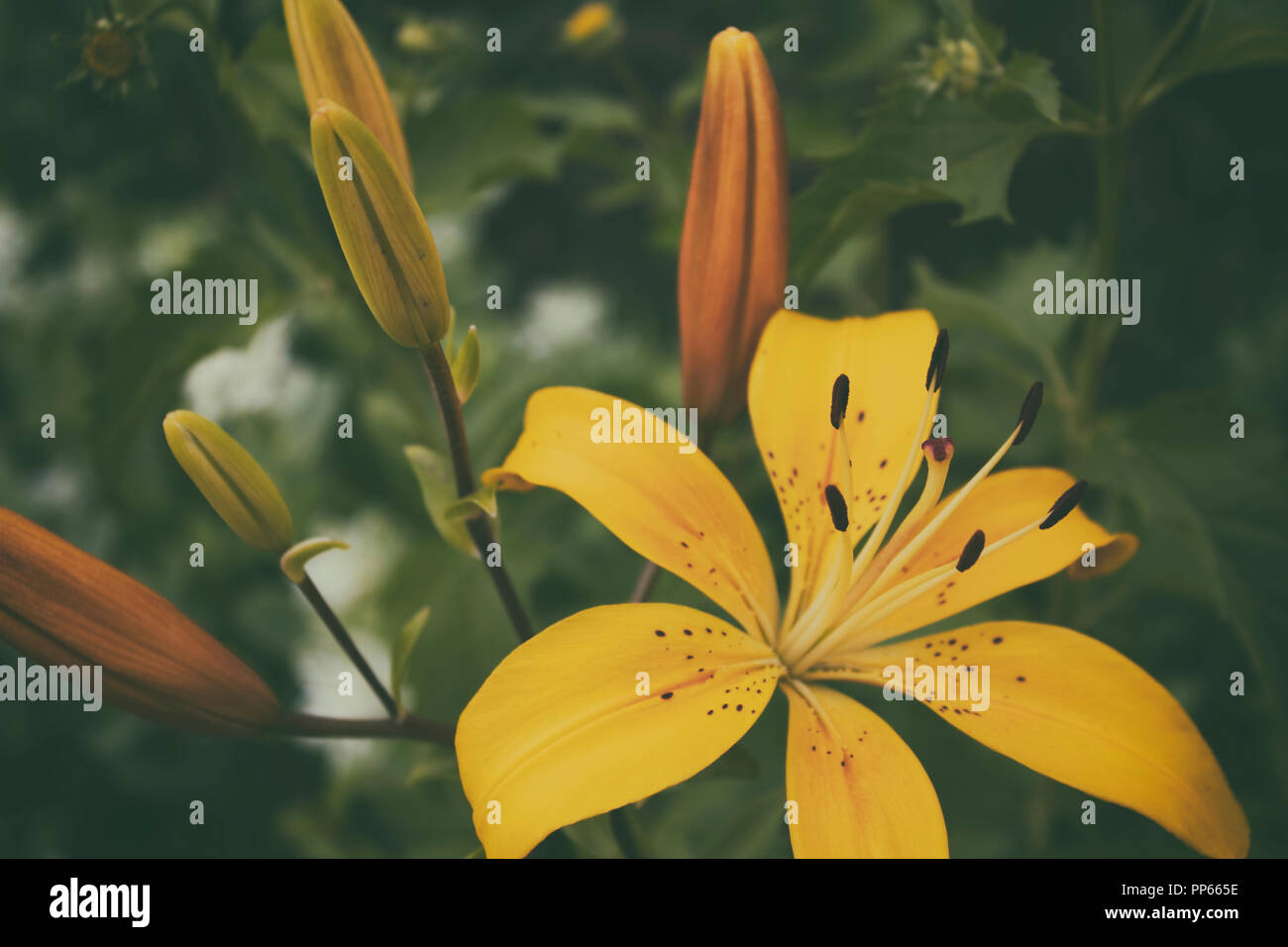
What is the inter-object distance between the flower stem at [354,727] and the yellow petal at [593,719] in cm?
18

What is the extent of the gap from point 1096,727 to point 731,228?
58 centimetres

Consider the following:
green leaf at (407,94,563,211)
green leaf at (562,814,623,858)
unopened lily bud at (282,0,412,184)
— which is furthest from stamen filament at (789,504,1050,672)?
green leaf at (407,94,563,211)

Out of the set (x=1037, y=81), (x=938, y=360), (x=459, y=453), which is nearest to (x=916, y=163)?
(x=1037, y=81)

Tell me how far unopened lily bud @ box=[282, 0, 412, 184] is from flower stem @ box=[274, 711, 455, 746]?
53 centimetres

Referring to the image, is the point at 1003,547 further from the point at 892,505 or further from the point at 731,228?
the point at 731,228

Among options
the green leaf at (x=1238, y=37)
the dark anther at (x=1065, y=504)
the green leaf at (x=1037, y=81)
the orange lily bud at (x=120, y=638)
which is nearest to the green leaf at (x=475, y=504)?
the orange lily bud at (x=120, y=638)

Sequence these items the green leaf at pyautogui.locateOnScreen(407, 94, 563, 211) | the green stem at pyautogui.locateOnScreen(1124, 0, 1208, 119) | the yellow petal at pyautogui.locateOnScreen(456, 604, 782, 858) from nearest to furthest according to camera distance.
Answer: the yellow petal at pyautogui.locateOnScreen(456, 604, 782, 858), the green stem at pyautogui.locateOnScreen(1124, 0, 1208, 119), the green leaf at pyautogui.locateOnScreen(407, 94, 563, 211)

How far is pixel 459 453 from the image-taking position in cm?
97

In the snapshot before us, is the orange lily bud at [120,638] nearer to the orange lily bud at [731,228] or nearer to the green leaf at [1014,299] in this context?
the orange lily bud at [731,228]

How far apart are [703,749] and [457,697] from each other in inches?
23.1

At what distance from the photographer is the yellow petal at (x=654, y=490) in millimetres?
991

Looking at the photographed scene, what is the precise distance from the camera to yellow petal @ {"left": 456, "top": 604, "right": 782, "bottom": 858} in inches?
32.3

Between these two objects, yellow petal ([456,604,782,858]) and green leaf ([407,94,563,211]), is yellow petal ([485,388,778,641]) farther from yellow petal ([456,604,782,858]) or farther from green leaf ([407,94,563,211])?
green leaf ([407,94,563,211])

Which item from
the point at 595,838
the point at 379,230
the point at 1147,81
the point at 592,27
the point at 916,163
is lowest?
the point at 595,838
